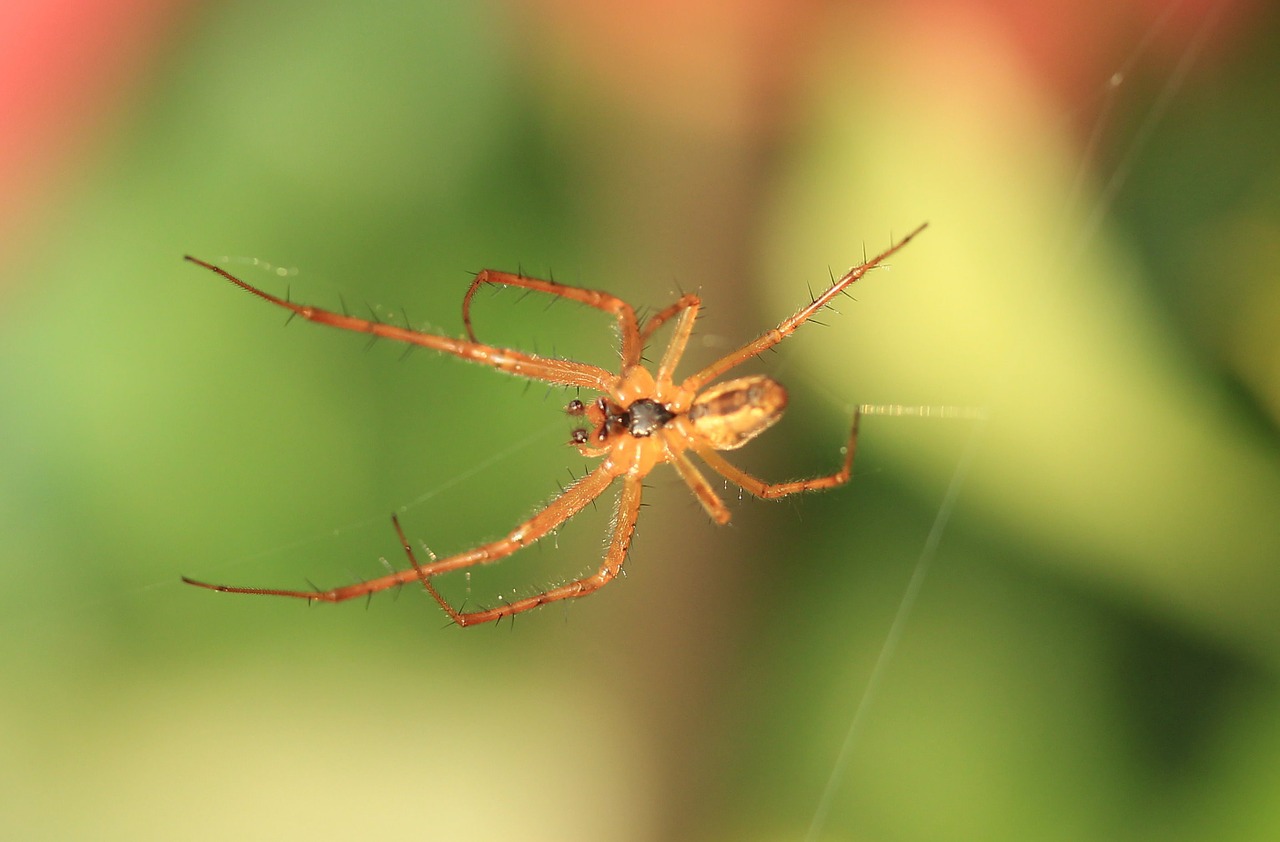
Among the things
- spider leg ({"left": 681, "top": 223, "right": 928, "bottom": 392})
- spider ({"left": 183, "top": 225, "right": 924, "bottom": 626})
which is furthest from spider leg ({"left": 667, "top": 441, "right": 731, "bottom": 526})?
spider leg ({"left": 681, "top": 223, "right": 928, "bottom": 392})

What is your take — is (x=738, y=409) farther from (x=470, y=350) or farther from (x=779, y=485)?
(x=470, y=350)

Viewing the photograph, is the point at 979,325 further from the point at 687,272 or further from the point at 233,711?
the point at 233,711

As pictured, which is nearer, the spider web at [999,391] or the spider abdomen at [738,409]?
the spider abdomen at [738,409]

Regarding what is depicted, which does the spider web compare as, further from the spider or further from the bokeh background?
the spider

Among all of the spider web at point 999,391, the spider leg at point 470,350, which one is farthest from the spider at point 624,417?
the spider web at point 999,391

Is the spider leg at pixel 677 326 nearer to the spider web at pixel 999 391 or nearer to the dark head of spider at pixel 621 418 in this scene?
the dark head of spider at pixel 621 418

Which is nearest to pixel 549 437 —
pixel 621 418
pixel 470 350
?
pixel 621 418

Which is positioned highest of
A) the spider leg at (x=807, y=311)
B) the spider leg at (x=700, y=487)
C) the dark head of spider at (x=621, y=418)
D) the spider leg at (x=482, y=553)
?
the spider leg at (x=807, y=311)
